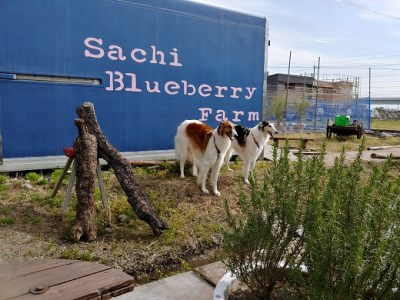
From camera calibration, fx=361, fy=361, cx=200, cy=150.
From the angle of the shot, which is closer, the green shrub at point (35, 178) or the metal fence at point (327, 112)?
the green shrub at point (35, 178)

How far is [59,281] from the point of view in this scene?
1.89 meters

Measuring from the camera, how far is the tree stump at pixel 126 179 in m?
4.03

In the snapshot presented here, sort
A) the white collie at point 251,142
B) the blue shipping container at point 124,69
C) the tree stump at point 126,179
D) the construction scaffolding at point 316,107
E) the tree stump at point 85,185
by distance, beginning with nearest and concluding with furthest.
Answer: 1. the tree stump at point 85,185
2. the tree stump at point 126,179
3. the blue shipping container at point 124,69
4. the white collie at point 251,142
5. the construction scaffolding at point 316,107

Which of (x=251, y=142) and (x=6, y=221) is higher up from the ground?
(x=251, y=142)

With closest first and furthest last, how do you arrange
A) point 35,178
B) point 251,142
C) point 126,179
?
point 126,179, point 35,178, point 251,142

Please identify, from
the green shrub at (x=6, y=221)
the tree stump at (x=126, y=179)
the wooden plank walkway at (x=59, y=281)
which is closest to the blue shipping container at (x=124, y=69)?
the green shrub at (x=6, y=221)

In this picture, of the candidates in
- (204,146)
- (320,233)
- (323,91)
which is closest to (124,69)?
(204,146)

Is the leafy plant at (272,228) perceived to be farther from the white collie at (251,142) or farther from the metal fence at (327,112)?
the metal fence at (327,112)

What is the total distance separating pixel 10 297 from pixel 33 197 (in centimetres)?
Result: 350

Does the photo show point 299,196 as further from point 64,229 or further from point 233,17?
point 233,17

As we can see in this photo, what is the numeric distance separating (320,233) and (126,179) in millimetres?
2673

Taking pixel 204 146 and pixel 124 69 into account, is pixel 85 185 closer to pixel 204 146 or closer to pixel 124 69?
pixel 204 146

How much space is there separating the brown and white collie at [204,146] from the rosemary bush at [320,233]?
327 centimetres

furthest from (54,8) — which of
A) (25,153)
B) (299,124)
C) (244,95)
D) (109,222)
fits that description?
(299,124)
